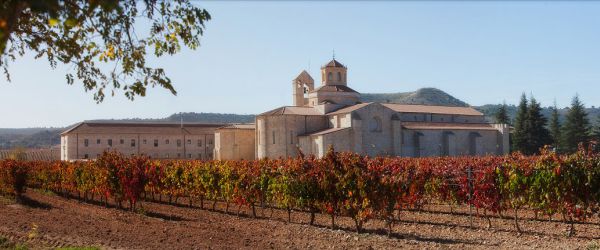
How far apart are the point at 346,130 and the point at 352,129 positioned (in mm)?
670

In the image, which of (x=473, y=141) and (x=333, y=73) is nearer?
(x=473, y=141)

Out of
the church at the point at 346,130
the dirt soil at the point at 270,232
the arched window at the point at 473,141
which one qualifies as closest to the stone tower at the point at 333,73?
the church at the point at 346,130

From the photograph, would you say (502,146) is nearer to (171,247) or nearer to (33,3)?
(171,247)

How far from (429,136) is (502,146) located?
32.5 ft

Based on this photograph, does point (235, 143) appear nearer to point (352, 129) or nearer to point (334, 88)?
point (334, 88)

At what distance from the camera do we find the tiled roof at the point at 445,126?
5648 cm

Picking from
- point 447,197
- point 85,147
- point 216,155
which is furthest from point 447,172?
point 85,147

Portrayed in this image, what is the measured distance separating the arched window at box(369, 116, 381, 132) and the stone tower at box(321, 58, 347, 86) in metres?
9.11

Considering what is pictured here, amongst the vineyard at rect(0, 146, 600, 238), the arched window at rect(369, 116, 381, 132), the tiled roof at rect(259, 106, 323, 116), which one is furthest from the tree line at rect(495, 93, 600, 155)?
the vineyard at rect(0, 146, 600, 238)

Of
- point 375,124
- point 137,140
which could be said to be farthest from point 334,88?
point 137,140

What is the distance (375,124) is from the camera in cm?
5350

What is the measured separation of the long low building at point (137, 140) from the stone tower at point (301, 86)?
1604 centimetres

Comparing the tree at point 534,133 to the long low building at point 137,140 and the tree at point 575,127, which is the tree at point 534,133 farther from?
the long low building at point 137,140

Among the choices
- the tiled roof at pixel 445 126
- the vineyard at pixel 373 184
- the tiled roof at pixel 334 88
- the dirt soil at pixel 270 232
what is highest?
the tiled roof at pixel 334 88
